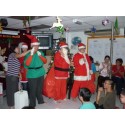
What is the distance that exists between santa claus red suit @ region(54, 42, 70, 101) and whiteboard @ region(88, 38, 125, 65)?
2.38m

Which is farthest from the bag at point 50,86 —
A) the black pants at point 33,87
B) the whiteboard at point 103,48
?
the whiteboard at point 103,48

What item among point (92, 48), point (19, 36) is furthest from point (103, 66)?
point (19, 36)

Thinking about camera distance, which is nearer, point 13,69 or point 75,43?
point 13,69

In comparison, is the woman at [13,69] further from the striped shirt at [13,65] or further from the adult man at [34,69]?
the adult man at [34,69]

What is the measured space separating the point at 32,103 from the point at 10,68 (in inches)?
31.3

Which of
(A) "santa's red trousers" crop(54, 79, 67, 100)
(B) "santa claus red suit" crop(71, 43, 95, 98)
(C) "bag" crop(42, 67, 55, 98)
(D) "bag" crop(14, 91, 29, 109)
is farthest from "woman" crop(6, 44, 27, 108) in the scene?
(B) "santa claus red suit" crop(71, 43, 95, 98)

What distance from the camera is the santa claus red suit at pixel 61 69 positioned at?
3.79m

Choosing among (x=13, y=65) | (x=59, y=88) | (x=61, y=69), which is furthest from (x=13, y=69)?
(x=59, y=88)

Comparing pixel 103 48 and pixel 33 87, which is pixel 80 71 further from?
pixel 103 48

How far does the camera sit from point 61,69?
3.79m

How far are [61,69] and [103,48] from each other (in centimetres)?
259

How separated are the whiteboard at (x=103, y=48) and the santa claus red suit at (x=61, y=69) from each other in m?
2.38
